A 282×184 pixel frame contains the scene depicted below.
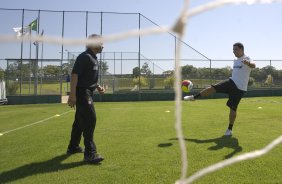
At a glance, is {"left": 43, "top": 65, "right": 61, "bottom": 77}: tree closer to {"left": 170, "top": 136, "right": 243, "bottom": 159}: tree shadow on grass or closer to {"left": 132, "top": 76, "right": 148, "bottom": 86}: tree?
{"left": 132, "top": 76, "right": 148, "bottom": 86}: tree

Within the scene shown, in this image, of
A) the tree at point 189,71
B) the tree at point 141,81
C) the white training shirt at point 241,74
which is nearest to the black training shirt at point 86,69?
the white training shirt at point 241,74

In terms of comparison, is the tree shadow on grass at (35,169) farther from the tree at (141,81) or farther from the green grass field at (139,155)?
the tree at (141,81)

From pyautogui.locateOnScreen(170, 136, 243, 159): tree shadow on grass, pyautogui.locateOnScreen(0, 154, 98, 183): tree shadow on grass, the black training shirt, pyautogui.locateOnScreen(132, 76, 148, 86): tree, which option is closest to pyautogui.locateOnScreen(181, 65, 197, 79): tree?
pyautogui.locateOnScreen(132, 76, 148, 86): tree

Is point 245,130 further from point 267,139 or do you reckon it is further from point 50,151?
point 50,151

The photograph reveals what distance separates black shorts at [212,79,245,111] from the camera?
278 inches

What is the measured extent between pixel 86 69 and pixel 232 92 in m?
3.23

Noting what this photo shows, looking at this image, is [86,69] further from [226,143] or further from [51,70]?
[51,70]

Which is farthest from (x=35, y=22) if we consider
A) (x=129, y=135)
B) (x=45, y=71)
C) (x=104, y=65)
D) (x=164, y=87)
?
(x=129, y=135)

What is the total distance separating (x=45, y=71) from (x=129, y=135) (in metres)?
17.7

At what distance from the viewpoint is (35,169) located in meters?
4.50

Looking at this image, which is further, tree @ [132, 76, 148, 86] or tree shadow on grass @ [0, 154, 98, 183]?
tree @ [132, 76, 148, 86]

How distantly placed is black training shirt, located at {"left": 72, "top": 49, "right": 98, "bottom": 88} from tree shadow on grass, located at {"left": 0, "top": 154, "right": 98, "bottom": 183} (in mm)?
1005

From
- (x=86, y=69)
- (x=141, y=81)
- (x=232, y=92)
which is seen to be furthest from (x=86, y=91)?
(x=141, y=81)

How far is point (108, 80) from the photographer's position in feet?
82.4
